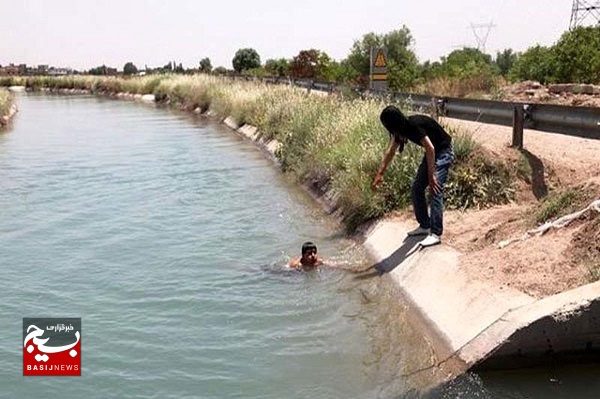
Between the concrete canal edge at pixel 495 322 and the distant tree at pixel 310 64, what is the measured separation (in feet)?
142

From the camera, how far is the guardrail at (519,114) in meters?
9.52

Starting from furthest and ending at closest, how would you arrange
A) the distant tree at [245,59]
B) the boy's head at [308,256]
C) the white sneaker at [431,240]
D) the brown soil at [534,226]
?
the distant tree at [245,59], the boy's head at [308,256], the white sneaker at [431,240], the brown soil at [534,226]

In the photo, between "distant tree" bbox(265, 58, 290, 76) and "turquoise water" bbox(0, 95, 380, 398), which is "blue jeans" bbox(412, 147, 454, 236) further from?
"distant tree" bbox(265, 58, 290, 76)

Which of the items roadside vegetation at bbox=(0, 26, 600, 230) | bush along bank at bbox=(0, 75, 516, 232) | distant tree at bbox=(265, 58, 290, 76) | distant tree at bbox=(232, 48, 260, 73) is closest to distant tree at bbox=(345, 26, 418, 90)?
roadside vegetation at bbox=(0, 26, 600, 230)

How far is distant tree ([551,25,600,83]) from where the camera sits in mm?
28109

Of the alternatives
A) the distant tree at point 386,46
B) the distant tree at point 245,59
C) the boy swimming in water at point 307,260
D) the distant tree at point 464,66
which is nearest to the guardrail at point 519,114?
the boy swimming in water at point 307,260

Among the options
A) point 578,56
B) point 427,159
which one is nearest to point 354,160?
point 427,159

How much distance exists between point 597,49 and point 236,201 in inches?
783

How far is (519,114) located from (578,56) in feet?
66.5

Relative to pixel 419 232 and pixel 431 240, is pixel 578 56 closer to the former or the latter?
pixel 419 232

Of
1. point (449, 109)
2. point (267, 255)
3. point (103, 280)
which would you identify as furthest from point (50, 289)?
Result: point (449, 109)

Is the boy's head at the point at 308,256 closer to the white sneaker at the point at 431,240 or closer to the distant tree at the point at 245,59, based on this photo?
the white sneaker at the point at 431,240

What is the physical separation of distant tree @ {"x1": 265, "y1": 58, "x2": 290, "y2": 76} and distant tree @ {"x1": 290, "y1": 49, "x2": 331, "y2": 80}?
2.41m

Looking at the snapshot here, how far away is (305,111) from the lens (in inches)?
760
